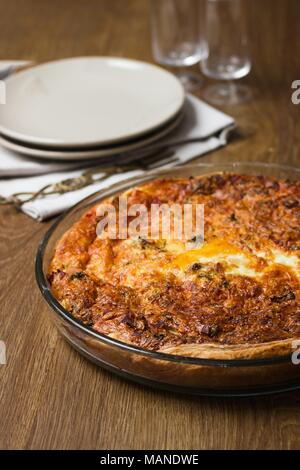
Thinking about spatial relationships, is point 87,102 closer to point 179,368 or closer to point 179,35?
point 179,35

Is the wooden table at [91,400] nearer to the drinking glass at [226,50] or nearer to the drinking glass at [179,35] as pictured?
the drinking glass at [226,50]

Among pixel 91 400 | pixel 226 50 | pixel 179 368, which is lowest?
pixel 91 400

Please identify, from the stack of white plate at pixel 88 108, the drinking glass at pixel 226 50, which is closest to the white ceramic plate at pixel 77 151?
the stack of white plate at pixel 88 108

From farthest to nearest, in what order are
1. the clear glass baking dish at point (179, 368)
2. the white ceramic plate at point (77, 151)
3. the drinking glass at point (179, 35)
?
1. the drinking glass at point (179, 35)
2. the white ceramic plate at point (77, 151)
3. the clear glass baking dish at point (179, 368)

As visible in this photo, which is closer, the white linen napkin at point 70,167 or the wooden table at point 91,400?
the wooden table at point 91,400

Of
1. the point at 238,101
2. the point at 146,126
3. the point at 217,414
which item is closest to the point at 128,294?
the point at 217,414

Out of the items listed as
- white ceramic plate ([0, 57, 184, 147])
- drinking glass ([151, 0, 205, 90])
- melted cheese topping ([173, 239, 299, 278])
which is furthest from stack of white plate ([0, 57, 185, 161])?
melted cheese topping ([173, 239, 299, 278])

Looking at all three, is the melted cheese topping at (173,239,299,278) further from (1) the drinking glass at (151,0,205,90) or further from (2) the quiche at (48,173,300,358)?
(1) the drinking glass at (151,0,205,90)

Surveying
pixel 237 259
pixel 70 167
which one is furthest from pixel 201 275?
pixel 70 167
